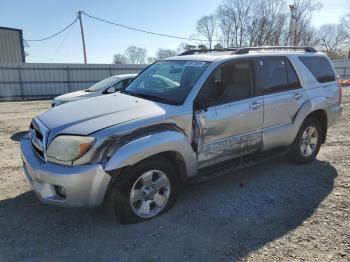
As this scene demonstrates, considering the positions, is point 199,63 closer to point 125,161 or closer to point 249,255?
point 125,161

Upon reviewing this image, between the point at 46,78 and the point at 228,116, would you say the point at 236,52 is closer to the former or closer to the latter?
the point at 228,116

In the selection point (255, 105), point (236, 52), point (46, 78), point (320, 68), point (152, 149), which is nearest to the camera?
point (152, 149)

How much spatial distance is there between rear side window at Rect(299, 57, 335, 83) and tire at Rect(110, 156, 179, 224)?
307 cm

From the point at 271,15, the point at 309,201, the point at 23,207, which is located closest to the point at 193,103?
the point at 309,201

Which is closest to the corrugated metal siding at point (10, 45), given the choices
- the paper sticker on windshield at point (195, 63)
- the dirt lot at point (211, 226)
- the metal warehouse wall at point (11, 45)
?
the metal warehouse wall at point (11, 45)

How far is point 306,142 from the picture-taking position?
525 centimetres

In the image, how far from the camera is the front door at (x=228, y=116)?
3762 millimetres

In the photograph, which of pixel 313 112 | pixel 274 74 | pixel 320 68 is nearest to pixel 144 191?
pixel 274 74

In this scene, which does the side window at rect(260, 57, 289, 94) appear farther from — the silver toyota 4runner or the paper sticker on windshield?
the paper sticker on windshield

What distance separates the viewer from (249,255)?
9.66ft

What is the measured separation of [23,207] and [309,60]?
4768mm

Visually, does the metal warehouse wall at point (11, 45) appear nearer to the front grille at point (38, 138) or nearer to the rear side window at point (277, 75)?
the front grille at point (38, 138)

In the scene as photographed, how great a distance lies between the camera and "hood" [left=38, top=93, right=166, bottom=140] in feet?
10.4

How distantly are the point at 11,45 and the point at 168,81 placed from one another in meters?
22.5
